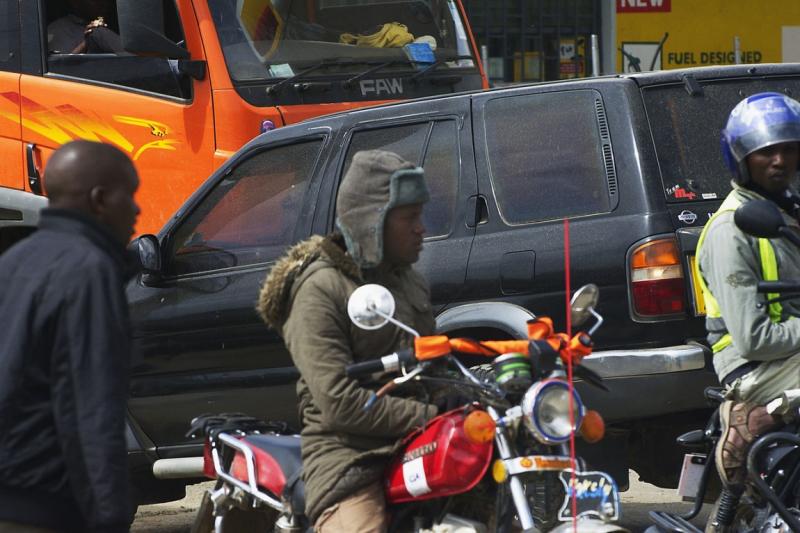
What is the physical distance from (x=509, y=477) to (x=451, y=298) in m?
2.55

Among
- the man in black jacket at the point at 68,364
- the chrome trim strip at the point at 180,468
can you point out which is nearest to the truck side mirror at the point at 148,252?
the chrome trim strip at the point at 180,468

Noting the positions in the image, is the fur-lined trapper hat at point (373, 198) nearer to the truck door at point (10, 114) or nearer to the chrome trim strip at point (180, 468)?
the chrome trim strip at point (180, 468)

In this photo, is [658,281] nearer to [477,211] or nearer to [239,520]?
[477,211]

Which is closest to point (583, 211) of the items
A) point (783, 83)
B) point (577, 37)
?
point (783, 83)

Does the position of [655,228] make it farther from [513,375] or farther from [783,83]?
[513,375]

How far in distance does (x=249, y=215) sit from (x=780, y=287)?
3277 mm

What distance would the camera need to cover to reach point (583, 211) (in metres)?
5.86

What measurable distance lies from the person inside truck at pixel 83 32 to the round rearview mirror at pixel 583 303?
6.03 m

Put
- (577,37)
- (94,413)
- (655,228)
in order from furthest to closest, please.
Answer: (577,37) → (655,228) → (94,413)

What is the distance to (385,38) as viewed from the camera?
934cm

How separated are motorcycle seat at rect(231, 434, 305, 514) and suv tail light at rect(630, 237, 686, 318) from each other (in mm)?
1870

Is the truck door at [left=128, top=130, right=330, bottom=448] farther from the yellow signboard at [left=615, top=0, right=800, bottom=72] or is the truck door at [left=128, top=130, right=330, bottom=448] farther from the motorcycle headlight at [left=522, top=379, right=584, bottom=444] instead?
the yellow signboard at [left=615, top=0, right=800, bottom=72]

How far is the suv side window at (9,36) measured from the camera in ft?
29.9

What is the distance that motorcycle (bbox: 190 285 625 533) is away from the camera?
3.50 metres
